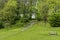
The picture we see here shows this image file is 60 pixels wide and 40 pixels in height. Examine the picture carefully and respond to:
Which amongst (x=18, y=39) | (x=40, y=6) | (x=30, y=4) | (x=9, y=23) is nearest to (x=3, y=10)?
(x=9, y=23)

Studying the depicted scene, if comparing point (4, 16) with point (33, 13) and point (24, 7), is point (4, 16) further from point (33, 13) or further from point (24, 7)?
point (33, 13)

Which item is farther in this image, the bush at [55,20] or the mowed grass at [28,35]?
the bush at [55,20]

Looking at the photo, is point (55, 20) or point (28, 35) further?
point (55, 20)

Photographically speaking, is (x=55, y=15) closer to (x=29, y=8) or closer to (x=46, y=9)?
(x=46, y=9)

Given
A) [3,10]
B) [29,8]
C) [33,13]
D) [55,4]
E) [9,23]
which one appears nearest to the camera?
[55,4]

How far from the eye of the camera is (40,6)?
5319 cm

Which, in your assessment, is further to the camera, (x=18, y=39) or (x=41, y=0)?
(x=41, y=0)

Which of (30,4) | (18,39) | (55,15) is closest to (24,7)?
(30,4)

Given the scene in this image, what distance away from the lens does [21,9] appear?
208 ft

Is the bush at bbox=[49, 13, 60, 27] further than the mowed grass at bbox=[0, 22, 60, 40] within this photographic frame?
Yes

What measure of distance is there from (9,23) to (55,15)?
15.7 m

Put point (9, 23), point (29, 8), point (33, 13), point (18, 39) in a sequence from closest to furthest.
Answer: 1. point (18, 39)
2. point (9, 23)
3. point (29, 8)
4. point (33, 13)

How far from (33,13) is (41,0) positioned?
1873cm

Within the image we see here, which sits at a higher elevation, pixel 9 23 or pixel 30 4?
pixel 30 4
